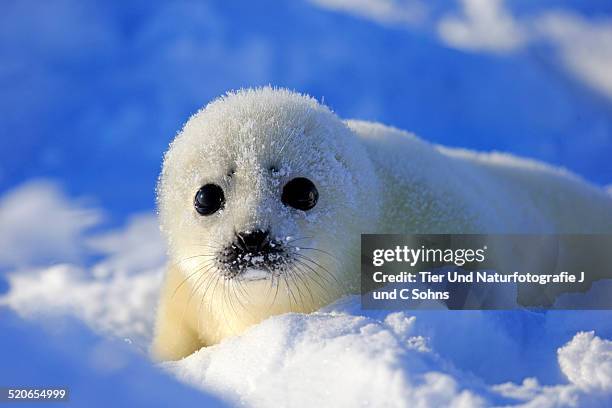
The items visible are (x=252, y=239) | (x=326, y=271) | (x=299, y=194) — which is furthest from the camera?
(x=326, y=271)

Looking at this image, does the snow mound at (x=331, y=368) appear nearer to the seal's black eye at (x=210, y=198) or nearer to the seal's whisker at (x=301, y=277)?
the seal's whisker at (x=301, y=277)

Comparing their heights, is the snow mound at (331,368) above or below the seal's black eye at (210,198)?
below

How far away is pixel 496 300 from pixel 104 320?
208 cm

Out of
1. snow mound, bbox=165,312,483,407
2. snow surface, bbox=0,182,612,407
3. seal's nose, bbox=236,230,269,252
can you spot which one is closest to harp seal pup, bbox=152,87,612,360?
seal's nose, bbox=236,230,269,252

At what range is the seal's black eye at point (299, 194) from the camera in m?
2.53

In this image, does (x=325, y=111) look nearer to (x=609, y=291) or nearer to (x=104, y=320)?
(x=609, y=291)

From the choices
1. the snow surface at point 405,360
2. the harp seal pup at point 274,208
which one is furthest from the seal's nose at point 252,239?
the snow surface at point 405,360

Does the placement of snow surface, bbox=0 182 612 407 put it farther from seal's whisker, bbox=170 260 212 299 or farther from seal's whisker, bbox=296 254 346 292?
seal's whisker, bbox=170 260 212 299

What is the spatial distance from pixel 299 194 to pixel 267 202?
13 centimetres

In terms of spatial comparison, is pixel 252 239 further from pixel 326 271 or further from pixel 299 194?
pixel 326 271

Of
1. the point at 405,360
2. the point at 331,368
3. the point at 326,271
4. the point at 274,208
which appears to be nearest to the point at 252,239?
the point at 274,208

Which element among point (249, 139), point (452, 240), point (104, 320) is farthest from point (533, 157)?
point (104, 320)

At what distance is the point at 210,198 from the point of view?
2.55 m

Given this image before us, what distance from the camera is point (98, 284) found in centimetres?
407
